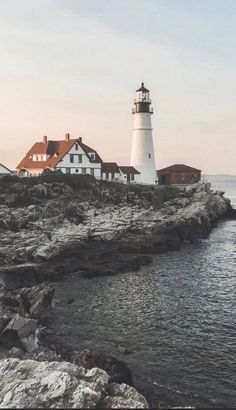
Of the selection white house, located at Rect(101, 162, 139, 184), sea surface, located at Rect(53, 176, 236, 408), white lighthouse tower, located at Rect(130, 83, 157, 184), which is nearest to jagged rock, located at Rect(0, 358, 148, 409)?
sea surface, located at Rect(53, 176, 236, 408)

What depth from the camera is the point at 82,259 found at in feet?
145

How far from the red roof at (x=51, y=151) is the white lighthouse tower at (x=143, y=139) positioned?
827 centimetres

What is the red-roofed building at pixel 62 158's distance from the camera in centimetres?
7806

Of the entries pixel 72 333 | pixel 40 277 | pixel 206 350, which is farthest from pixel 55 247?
pixel 206 350

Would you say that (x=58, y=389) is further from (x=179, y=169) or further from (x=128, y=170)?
(x=179, y=169)

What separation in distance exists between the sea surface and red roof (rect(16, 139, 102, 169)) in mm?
38543

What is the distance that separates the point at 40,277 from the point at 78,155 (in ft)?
144

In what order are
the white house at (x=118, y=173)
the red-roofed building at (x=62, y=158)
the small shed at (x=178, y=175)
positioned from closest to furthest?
the red-roofed building at (x=62, y=158)
the white house at (x=118, y=173)
the small shed at (x=178, y=175)

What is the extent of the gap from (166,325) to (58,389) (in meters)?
14.2

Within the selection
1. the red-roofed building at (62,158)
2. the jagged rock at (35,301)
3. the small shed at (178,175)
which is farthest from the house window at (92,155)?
the jagged rock at (35,301)

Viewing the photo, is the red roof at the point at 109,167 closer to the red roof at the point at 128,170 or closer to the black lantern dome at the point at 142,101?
the red roof at the point at 128,170

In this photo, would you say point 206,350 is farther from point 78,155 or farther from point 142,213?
point 78,155

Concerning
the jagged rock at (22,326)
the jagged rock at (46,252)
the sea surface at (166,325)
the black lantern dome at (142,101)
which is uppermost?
the black lantern dome at (142,101)

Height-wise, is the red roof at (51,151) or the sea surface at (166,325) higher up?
the red roof at (51,151)
